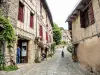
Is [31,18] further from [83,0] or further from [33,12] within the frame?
[83,0]

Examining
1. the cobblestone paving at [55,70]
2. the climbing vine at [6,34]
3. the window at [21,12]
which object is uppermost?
the window at [21,12]

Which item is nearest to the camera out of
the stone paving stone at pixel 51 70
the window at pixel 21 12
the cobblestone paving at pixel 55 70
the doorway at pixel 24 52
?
the stone paving stone at pixel 51 70

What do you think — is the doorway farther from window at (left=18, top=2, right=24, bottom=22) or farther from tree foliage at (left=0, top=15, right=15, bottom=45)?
tree foliage at (left=0, top=15, right=15, bottom=45)

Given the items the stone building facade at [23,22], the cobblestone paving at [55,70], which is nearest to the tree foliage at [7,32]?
the stone building facade at [23,22]

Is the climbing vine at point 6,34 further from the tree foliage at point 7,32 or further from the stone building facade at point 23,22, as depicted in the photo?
the stone building facade at point 23,22

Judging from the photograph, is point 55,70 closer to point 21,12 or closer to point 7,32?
point 7,32

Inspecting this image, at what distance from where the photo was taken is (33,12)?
13008 mm

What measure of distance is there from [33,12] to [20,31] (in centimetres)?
397

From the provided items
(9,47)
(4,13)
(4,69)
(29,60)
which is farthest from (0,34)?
(29,60)

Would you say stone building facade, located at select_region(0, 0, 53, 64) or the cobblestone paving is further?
stone building facade, located at select_region(0, 0, 53, 64)

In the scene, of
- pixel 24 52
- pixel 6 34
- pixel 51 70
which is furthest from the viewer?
pixel 24 52

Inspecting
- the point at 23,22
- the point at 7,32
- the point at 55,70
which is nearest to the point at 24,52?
the point at 23,22

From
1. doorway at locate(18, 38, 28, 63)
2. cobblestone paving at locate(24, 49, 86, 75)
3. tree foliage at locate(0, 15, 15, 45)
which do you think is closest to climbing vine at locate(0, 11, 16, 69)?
tree foliage at locate(0, 15, 15, 45)

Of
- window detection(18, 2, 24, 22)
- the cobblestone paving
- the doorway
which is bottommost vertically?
the cobblestone paving
